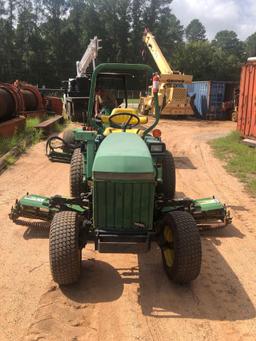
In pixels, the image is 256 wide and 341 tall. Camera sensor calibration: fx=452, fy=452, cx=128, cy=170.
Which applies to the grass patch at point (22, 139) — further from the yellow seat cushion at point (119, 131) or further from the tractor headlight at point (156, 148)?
the tractor headlight at point (156, 148)

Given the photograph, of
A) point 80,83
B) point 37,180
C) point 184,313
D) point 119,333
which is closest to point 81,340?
point 119,333

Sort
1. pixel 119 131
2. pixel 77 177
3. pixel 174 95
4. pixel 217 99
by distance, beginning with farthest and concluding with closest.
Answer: pixel 217 99 → pixel 174 95 → pixel 77 177 → pixel 119 131

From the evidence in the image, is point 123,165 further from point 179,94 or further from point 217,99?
point 217,99

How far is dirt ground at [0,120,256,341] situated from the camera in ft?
12.1

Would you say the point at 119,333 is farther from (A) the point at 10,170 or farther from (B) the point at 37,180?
(A) the point at 10,170

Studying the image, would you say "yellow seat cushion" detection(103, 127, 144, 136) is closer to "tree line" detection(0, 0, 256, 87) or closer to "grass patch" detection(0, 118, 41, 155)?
"grass patch" detection(0, 118, 41, 155)

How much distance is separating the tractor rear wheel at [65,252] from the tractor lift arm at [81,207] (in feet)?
3.33

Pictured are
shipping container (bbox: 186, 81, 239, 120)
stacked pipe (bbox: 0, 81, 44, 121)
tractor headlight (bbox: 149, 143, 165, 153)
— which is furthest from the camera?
shipping container (bbox: 186, 81, 239, 120)

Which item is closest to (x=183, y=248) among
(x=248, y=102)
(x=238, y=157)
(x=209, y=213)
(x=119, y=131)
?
(x=209, y=213)

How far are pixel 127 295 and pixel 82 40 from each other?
49501 mm

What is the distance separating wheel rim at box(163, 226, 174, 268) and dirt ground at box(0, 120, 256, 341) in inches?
7.8

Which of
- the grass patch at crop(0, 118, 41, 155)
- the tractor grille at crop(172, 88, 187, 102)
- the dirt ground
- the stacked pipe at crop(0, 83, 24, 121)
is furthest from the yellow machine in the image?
the dirt ground

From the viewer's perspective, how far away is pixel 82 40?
50875mm

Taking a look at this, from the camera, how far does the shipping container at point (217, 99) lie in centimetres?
2269
